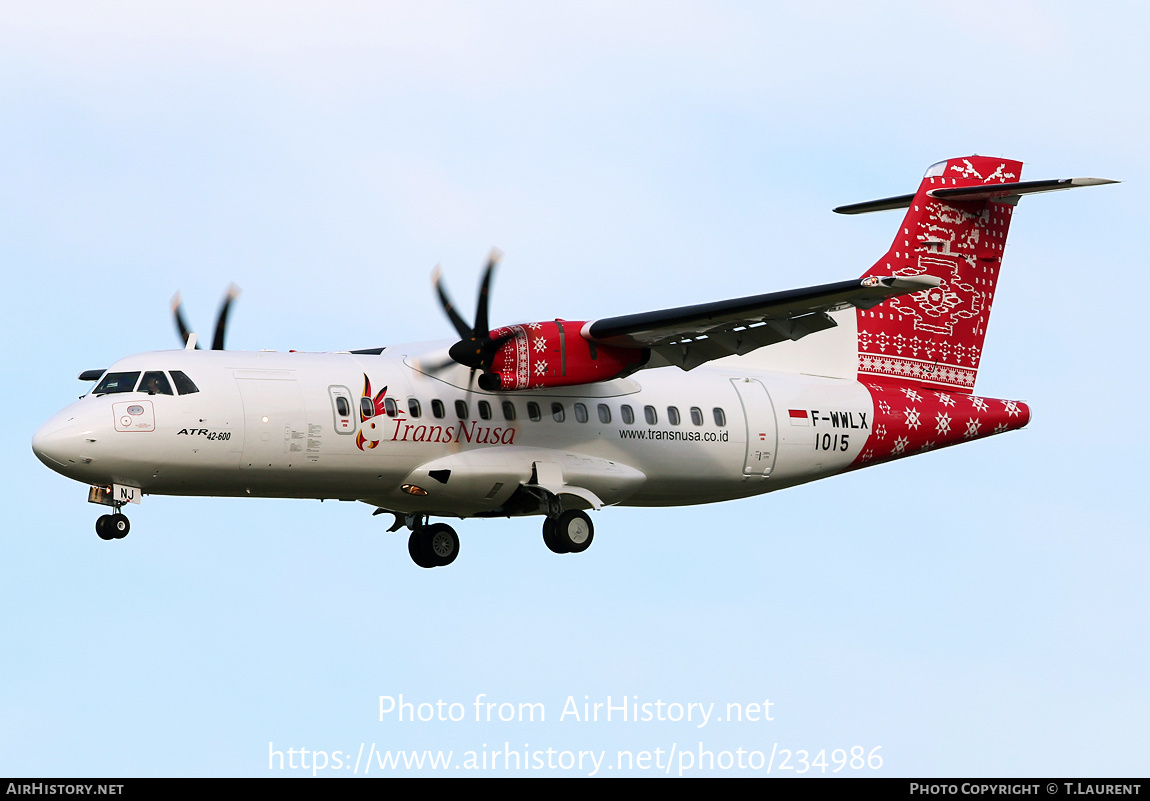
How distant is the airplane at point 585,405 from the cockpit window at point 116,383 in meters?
0.03

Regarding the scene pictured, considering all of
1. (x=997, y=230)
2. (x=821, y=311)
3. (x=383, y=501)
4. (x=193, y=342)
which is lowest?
(x=383, y=501)

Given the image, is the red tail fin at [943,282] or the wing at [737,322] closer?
the wing at [737,322]

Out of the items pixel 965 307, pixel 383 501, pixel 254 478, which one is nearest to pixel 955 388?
pixel 965 307

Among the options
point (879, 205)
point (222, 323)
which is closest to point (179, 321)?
point (222, 323)

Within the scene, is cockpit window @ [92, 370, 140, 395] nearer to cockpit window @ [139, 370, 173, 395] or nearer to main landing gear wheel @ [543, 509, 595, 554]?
cockpit window @ [139, 370, 173, 395]

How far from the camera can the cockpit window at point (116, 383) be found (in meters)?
19.2

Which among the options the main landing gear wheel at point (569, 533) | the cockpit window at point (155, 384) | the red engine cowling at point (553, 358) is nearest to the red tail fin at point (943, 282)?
the red engine cowling at point (553, 358)

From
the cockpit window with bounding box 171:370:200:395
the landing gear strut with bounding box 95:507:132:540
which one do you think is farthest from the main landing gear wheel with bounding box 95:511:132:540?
the cockpit window with bounding box 171:370:200:395

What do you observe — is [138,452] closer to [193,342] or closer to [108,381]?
[108,381]

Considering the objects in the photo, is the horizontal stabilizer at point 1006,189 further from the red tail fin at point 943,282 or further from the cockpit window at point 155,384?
the cockpit window at point 155,384

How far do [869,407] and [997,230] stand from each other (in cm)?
389

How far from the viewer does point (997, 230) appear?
83.8 ft

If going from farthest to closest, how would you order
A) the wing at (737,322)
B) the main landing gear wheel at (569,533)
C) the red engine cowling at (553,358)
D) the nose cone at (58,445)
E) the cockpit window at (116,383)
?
the main landing gear wheel at (569,533), the red engine cowling at (553,358), the wing at (737,322), the cockpit window at (116,383), the nose cone at (58,445)

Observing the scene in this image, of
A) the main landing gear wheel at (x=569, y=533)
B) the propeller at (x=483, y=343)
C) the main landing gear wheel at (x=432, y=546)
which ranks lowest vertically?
the main landing gear wheel at (x=432, y=546)
